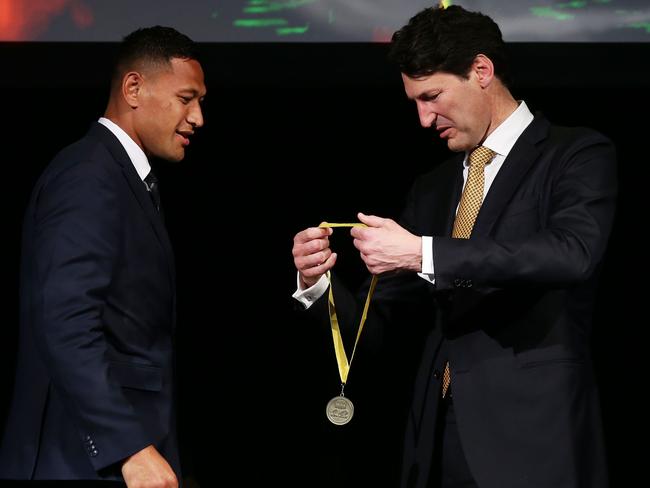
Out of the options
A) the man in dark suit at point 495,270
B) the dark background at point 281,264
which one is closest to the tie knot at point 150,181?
the man in dark suit at point 495,270

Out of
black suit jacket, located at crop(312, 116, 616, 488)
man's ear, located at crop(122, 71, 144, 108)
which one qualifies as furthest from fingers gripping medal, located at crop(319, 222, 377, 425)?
man's ear, located at crop(122, 71, 144, 108)

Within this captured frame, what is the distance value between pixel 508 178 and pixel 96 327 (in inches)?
38.0

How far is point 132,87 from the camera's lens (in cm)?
236

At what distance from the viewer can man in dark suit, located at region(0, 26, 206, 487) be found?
1.96m

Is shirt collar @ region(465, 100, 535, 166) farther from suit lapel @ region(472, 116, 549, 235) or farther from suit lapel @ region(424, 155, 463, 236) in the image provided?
suit lapel @ region(424, 155, 463, 236)

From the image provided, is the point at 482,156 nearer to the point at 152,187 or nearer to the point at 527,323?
the point at 527,323

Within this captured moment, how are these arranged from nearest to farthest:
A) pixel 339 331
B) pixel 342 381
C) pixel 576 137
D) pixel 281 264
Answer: pixel 576 137 → pixel 342 381 → pixel 339 331 → pixel 281 264

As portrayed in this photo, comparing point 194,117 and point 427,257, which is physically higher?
point 194,117

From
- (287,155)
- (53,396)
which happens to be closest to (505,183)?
(53,396)

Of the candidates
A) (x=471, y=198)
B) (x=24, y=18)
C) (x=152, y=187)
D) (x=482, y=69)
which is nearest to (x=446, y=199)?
(x=471, y=198)

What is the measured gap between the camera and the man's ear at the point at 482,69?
2486 millimetres

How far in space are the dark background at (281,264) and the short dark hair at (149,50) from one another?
102 cm

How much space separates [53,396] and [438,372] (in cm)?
84

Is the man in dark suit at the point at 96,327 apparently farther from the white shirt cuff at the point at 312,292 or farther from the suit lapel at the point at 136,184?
the white shirt cuff at the point at 312,292
